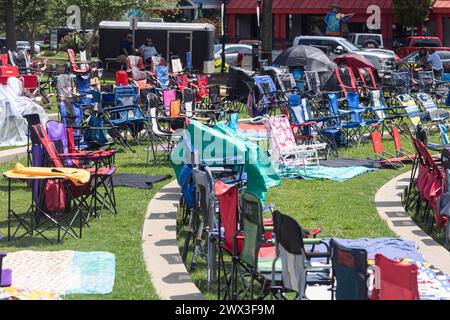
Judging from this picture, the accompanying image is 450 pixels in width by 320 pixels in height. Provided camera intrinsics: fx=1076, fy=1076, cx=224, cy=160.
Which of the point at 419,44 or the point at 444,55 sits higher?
the point at 419,44

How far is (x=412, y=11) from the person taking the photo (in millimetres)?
49875

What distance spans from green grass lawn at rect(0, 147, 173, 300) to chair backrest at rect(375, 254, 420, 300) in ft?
Answer: 7.84

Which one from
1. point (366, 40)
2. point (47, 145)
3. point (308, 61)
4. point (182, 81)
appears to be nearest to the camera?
point (47, 145)

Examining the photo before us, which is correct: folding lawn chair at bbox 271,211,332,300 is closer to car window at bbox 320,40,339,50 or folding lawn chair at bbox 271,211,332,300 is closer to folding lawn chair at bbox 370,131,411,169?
folding lawn chair at bbox 370,131,411,169

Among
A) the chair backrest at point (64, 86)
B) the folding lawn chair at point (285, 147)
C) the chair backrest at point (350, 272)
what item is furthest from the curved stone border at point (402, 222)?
the chair backrest at point (64, 86)

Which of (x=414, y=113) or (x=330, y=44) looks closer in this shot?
(x=414, y=113)

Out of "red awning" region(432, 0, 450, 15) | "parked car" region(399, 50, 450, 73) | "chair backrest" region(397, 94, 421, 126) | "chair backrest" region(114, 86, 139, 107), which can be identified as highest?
"red awning" region(432, 0, 450, 15)

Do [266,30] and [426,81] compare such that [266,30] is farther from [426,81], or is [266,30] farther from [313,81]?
[313,81]

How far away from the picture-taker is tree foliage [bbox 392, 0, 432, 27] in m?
49.6

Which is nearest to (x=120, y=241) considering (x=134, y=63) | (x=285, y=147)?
(x=285, y=147)

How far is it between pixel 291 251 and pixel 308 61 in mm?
19872

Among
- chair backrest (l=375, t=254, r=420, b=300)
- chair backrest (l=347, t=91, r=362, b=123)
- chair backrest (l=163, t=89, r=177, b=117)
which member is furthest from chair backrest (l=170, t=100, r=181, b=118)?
chair backrest (l=375, t=254, r=420, b=300)

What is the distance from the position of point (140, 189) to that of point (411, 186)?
343 cm

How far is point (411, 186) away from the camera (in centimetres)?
1355
